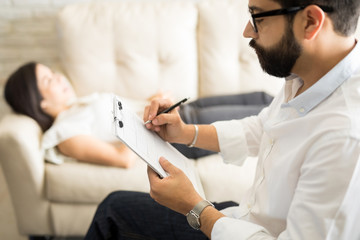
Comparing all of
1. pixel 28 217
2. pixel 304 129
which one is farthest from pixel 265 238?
pixel 28 217

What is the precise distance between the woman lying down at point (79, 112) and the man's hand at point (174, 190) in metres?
0.69

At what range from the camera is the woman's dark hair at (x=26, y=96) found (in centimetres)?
166

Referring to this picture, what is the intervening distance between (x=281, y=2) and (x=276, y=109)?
364 mm

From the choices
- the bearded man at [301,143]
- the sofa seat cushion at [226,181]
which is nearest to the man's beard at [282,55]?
the bearded man at [301,143]

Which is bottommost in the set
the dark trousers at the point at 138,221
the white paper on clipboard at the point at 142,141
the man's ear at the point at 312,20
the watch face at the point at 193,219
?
the dark trousers at the point at 138,221

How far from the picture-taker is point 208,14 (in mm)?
1916

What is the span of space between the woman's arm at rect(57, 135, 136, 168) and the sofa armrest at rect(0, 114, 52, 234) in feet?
0.46

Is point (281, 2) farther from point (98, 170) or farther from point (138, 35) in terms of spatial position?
point (138, 35)

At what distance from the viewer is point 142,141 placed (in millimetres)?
878

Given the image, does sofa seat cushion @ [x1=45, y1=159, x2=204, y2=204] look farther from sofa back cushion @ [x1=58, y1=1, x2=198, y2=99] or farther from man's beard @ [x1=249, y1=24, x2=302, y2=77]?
man's beard @ [x1=249, y1=24, x2=302, y2=77]

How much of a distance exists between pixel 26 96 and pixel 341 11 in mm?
1482

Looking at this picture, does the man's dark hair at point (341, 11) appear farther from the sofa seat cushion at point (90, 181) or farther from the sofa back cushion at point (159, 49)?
the sofa back cushion at point (159, 49)

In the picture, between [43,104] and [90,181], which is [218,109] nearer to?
[90,181]

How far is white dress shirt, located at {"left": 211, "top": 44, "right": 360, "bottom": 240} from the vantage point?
0.65 m
